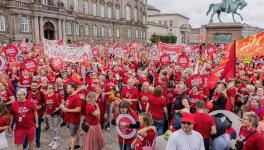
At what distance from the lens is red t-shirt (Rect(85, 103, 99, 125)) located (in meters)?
6.22

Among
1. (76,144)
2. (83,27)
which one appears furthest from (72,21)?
(76,144)

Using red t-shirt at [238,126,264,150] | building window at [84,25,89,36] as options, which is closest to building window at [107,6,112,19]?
building window at [84,25,89,36]

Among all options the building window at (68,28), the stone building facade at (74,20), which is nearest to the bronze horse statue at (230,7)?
the stone building facade at (74,20)

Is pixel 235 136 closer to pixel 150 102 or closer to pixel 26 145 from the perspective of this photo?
pixel 150 102

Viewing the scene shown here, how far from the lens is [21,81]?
1031cm

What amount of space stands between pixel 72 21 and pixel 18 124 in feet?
146

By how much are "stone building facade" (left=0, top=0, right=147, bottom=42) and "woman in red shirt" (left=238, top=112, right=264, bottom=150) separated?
1463 inches

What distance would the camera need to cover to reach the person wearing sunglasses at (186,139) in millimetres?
3916

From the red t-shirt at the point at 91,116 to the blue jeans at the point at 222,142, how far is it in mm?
2582

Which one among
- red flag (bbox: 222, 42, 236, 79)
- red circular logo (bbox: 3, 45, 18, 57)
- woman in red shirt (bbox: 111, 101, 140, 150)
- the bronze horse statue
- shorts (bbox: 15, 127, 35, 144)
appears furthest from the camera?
the bronze horse statue

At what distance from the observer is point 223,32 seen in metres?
33.0

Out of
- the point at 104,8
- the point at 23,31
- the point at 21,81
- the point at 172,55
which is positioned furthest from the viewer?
the point at 104,8

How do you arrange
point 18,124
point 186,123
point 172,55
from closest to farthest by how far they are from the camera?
1. point 186,123
2. point 18,124
3. point 172,55

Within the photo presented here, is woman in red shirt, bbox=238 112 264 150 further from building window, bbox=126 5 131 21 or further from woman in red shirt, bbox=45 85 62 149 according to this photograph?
building window, bbox=126 5 131 21
